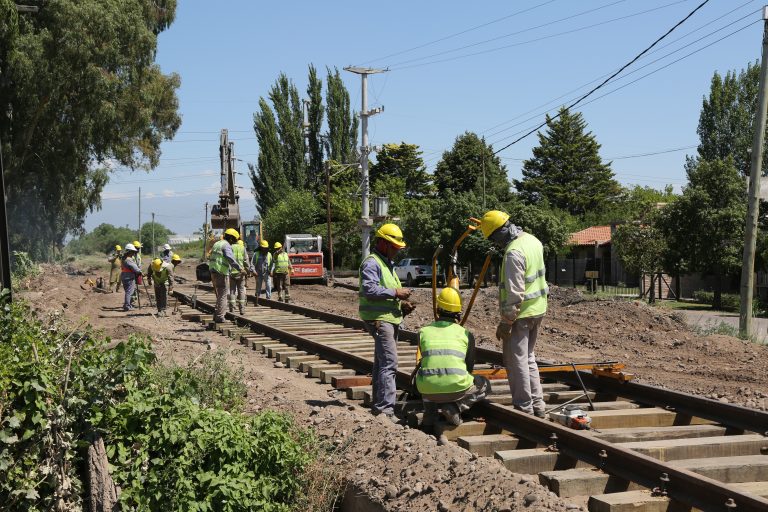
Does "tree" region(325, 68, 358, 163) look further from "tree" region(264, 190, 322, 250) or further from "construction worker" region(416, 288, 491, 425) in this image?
"construction worker" region(416, 288, 491, 425)

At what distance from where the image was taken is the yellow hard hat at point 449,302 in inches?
292

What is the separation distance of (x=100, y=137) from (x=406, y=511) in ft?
120

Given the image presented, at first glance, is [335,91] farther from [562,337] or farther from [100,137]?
[562,337]

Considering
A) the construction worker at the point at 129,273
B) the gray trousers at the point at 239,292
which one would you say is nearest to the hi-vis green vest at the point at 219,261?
the gray trousers at the point at 239,292

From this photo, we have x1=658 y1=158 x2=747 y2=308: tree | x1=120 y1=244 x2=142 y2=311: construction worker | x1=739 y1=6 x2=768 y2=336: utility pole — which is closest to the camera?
x1=739 y1=6 x2=768 y2=336: utility pole

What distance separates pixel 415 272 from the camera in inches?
1875

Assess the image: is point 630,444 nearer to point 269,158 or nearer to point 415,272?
point 415,272

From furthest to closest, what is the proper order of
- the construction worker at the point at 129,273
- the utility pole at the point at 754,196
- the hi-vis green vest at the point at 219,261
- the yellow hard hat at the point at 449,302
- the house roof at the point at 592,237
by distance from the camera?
the house roof at the point at 592,237 → the construction worker at the point at 129,273 → the utility pole at the point at 754,196 → the hi-vis green vest at the point at 219,261 → the yellow hard hat at the point at 449,302

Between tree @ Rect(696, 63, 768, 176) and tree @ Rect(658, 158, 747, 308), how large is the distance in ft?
142

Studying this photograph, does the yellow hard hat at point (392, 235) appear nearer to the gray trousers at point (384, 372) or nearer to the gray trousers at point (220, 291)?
the gray trousers at point (384, 372)

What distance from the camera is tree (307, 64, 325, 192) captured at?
77.2 metres

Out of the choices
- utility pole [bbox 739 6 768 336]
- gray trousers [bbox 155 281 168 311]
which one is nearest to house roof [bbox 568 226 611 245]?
utility pole [bbox 739 6 768 336]

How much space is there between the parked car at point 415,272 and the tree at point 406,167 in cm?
2812

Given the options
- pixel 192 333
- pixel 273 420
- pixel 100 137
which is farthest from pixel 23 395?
pixel 100 137
